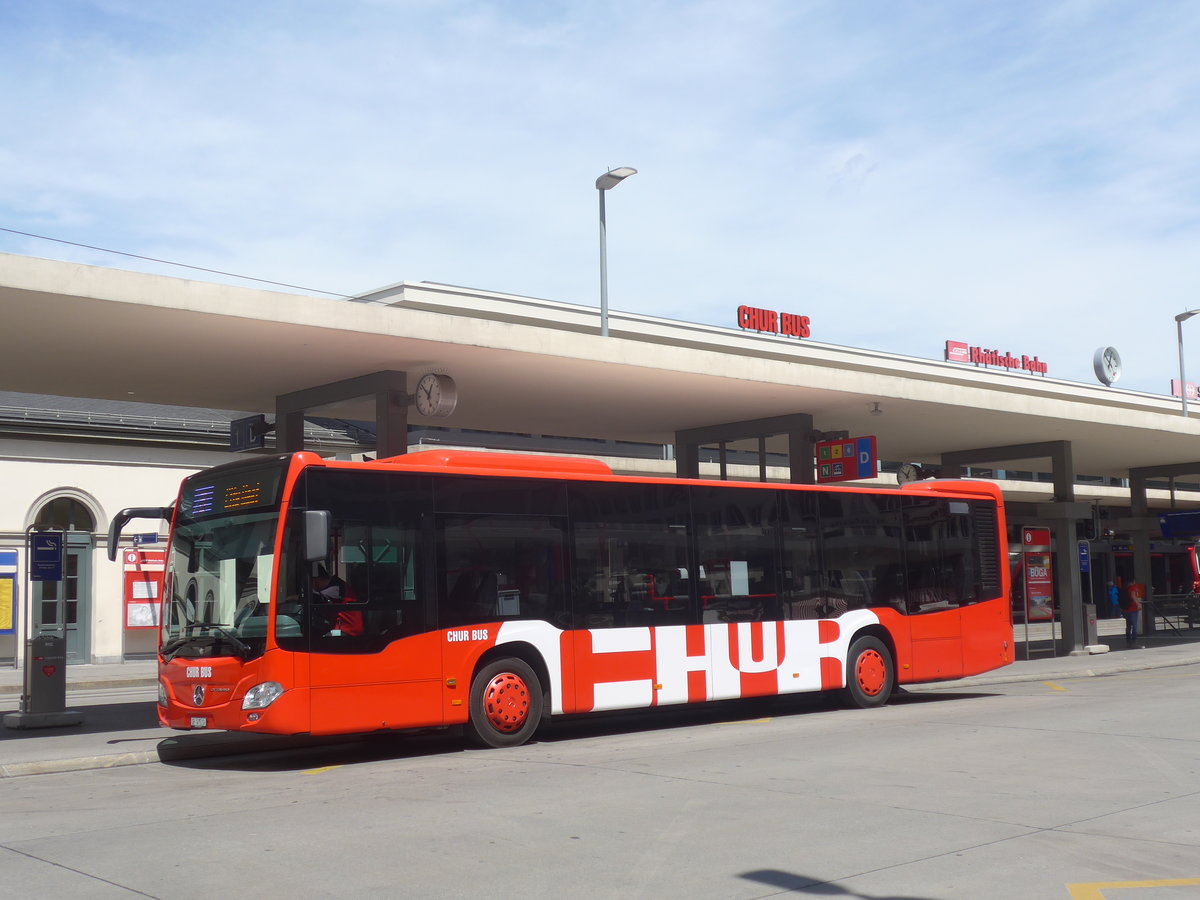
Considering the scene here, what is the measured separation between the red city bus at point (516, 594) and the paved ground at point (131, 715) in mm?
1038

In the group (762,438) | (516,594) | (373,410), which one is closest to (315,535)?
(516,594)

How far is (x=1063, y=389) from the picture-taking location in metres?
74.0

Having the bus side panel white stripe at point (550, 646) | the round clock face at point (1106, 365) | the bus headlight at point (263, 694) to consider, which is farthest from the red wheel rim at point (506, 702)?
the round clock face at point (1106, 365)

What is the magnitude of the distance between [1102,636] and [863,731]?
2785 cm

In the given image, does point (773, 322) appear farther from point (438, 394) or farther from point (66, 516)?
point (438, 394)

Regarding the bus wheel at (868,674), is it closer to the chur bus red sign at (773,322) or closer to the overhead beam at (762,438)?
the overhead beam at (762,438)

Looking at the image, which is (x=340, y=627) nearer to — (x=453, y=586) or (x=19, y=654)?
(x=453, y=586)

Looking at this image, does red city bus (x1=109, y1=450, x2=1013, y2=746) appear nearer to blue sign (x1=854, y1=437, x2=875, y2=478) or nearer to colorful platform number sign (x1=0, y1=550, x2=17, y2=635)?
blue sign (x1=854, y1=437, x2=875, y2=478)

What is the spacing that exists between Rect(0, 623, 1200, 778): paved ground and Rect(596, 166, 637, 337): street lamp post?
8.23m

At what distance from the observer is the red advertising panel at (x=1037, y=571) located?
2736 cm

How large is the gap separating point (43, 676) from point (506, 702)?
6.56 meters

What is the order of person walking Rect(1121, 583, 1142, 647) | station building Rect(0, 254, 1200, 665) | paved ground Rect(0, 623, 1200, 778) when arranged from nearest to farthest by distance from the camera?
paved ground Rect(0, 623, 1200, 778) < station building Rect(0, 254, 1200, 665) < person walking Rect(1121, 583, 1142, 647)

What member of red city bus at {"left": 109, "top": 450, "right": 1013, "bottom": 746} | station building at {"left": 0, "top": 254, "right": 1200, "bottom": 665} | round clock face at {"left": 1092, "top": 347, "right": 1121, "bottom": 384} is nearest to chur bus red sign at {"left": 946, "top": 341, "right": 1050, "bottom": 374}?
round clock face at {"left": 1092, "top": 347, "right": 1121, "bottom": 384}

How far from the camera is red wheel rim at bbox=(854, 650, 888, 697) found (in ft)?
55.7
